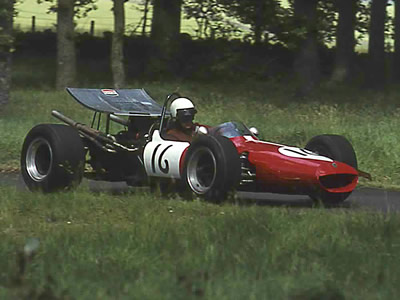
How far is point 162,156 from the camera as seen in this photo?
39.5 ft

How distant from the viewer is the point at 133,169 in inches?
497

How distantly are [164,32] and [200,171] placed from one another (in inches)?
919

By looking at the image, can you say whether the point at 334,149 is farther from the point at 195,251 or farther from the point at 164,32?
the point at 164,32

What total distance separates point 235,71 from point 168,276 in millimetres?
28005

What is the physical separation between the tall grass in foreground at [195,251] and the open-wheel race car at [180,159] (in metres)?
0.53

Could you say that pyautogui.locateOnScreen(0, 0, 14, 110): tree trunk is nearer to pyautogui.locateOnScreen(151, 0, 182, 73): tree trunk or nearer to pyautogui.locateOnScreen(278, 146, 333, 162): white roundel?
pyautogui.locateOnScreen(151, 0, 182, 73): tree trunk

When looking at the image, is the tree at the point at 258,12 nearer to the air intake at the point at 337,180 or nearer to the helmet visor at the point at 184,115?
the helmet visor at the point at 184,115

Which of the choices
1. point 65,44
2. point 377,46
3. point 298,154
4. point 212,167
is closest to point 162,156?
point 212,167

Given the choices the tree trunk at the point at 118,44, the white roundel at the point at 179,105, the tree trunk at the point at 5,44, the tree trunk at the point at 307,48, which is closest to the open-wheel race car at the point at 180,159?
the white roundel at the point at 179,105

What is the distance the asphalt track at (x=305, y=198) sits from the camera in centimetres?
1190

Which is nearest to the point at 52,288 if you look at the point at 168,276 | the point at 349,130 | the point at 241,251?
the point at 168,276

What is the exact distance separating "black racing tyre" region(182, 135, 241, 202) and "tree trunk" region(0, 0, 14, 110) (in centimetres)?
1189

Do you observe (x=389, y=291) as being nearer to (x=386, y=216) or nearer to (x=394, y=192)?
(x=386, y=216)

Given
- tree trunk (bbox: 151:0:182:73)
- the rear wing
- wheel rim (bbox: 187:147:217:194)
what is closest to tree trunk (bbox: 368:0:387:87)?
tree trunk (bbox: 151:0:182:73)
